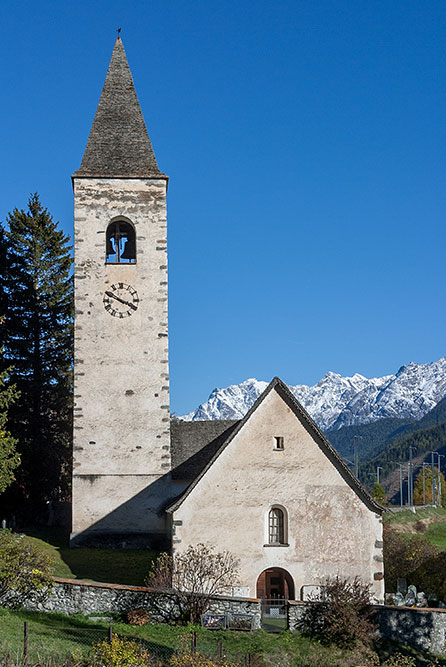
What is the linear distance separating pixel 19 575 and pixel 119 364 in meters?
12.3

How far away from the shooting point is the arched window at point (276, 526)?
29503 mm

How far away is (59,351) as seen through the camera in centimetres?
4659

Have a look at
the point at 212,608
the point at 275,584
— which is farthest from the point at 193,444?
the point at 212,608

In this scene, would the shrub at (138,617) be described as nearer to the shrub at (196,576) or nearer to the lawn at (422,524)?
the shrub at (196,576)

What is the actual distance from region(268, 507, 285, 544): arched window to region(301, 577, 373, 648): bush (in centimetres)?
255

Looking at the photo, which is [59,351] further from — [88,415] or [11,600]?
[11,600]

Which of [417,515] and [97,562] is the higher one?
[417,515]

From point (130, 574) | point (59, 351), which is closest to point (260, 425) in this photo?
point (130, 574)

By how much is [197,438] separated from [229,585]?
12751 mm

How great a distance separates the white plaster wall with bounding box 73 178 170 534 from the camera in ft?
121

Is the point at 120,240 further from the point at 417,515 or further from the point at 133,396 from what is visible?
the point at 417,515

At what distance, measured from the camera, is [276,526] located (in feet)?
97.1

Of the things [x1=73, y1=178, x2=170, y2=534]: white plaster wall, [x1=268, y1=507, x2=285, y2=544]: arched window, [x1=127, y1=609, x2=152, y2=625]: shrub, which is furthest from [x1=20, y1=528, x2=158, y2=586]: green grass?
[x1=268, y1=507, x2=285, y2=544]: arched window

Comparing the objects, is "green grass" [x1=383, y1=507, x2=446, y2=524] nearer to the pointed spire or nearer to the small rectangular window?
A: the pointed spire
